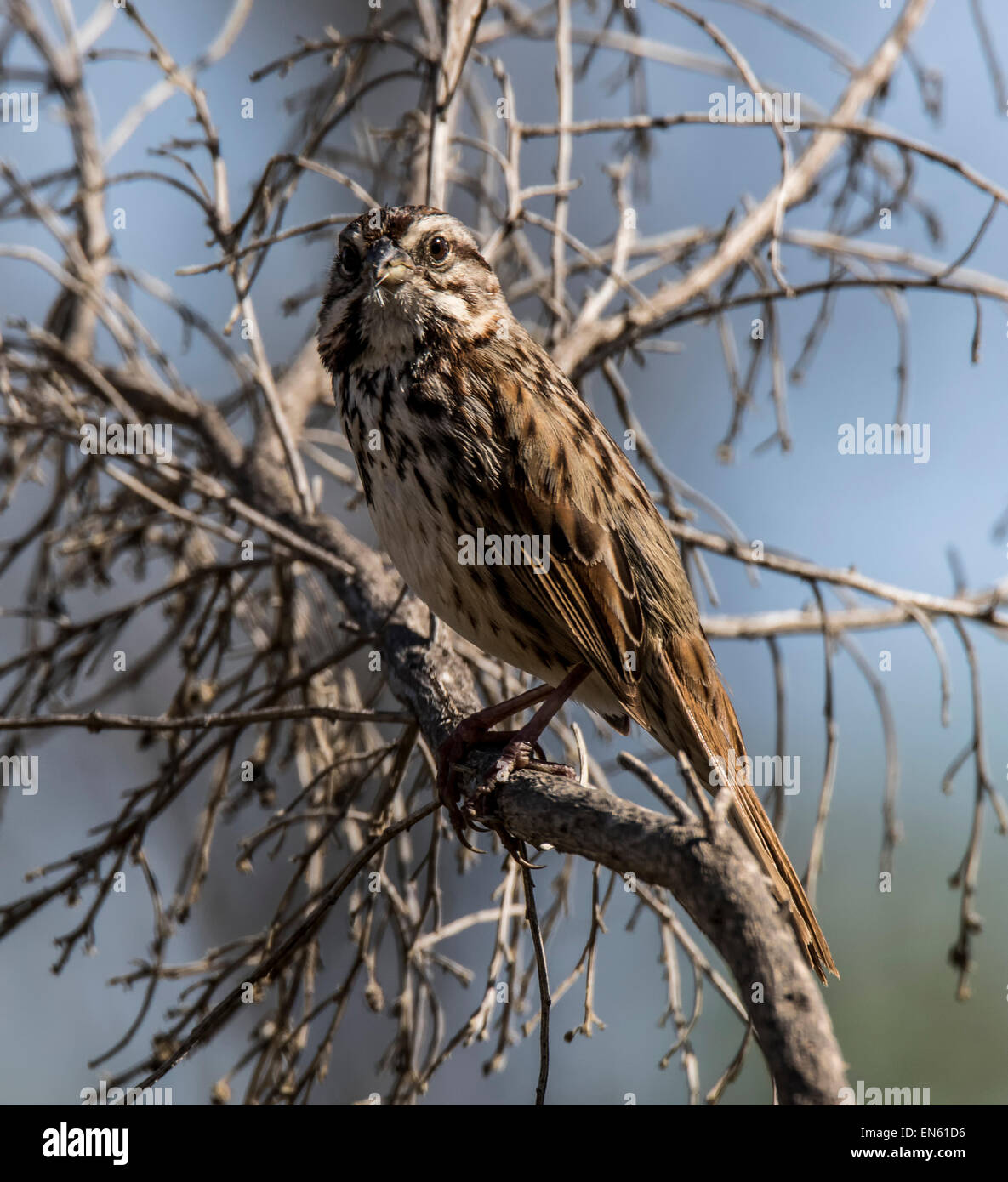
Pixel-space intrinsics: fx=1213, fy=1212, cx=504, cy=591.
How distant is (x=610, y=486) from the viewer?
3.32 meters

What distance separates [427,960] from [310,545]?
1212 millimetres

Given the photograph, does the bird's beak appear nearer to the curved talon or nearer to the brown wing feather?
the brown wing feather

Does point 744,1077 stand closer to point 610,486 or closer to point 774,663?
point 774,663

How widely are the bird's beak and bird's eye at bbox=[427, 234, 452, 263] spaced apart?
3.2 inches

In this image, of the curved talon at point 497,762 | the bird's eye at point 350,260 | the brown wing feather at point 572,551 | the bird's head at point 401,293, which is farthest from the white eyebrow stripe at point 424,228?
the curved talon at point 497,762

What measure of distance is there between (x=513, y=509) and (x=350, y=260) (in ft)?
3.09

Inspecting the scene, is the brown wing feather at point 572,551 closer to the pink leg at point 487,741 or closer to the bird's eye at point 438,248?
the pink leg at point 487,741

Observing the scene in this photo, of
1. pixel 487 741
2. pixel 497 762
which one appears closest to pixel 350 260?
pixel 487 741

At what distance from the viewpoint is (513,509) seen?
3.19m

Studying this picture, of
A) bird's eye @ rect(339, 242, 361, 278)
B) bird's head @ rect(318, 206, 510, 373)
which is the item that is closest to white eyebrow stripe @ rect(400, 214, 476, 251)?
bird's head @ rect(318, 206, 510, 373)

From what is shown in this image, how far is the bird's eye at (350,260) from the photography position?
3492 mm

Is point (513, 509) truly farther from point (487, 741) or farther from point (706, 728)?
point (706, 728)

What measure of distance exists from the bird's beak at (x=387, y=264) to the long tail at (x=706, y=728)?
126cm
